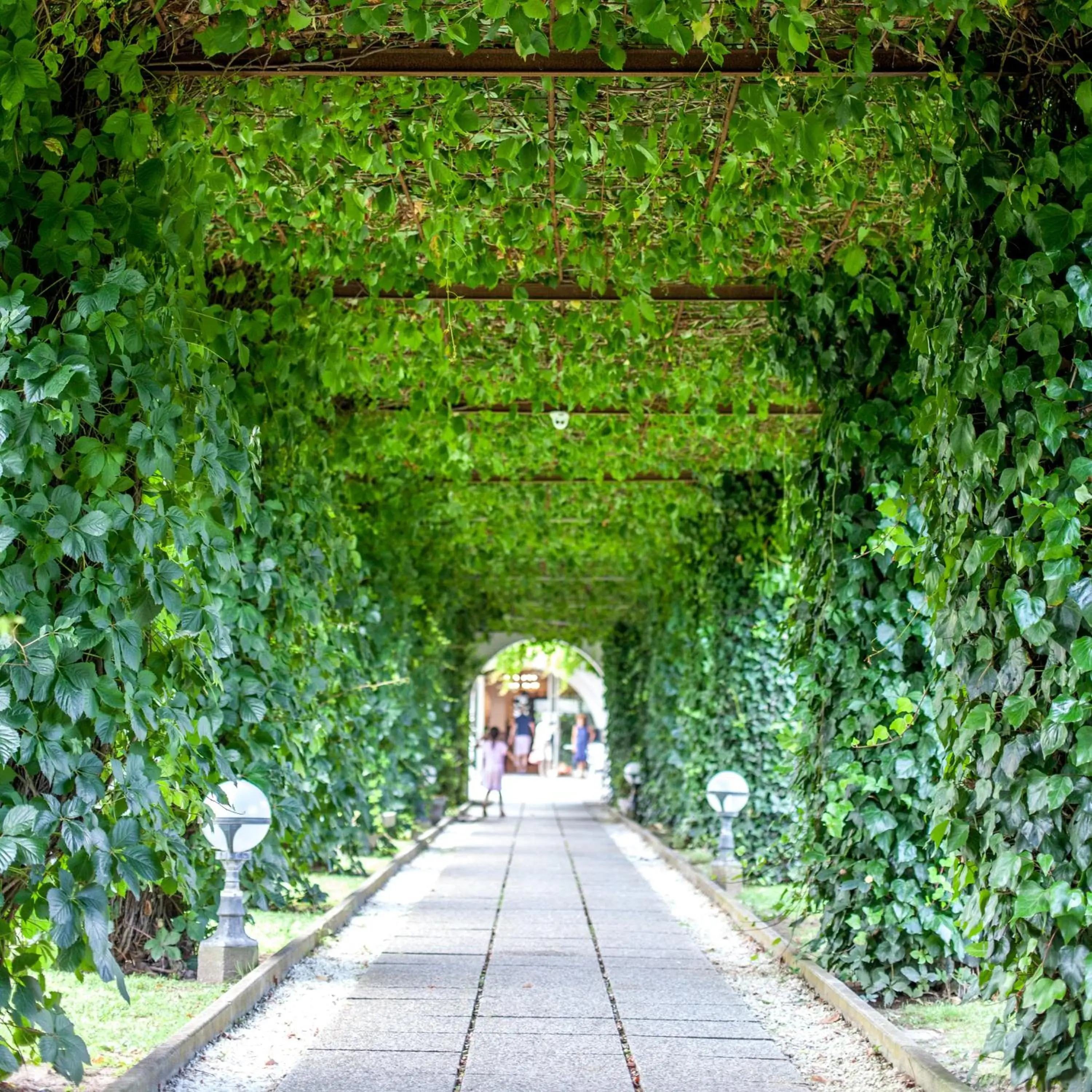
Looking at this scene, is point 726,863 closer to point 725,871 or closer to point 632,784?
point 725,871

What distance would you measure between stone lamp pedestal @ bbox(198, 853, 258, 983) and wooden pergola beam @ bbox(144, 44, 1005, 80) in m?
3.39

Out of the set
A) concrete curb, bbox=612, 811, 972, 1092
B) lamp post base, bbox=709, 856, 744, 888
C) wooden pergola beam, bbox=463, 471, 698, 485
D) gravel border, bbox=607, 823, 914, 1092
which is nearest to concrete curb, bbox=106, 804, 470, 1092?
gravel border, bbox=607, 823, 914, 1092

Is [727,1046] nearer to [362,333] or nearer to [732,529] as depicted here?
[362,333]

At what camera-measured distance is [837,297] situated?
19.6 ft

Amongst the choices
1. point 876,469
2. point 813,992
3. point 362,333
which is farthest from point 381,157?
point 813,992

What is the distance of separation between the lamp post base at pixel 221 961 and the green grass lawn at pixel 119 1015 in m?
0.06

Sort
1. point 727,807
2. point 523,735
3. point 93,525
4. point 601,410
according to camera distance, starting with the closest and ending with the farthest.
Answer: point 93,525, point 601,410, point 727,807, point 523,735

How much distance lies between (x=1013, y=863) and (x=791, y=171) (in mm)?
2807

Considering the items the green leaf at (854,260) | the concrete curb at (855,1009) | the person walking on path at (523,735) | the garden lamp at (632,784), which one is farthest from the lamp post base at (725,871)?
the person walking on path at (523,735)

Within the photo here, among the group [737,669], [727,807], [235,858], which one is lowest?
[727,807]

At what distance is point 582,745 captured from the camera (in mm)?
39938

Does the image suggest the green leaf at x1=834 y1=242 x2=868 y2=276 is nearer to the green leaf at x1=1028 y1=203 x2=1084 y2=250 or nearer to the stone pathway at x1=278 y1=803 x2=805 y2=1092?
the green leaf at x1=1028 y1=203 x2=1084 y2=250

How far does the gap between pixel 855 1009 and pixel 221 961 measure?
264 centimetres

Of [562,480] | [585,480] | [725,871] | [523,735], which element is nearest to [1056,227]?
[725,871]
